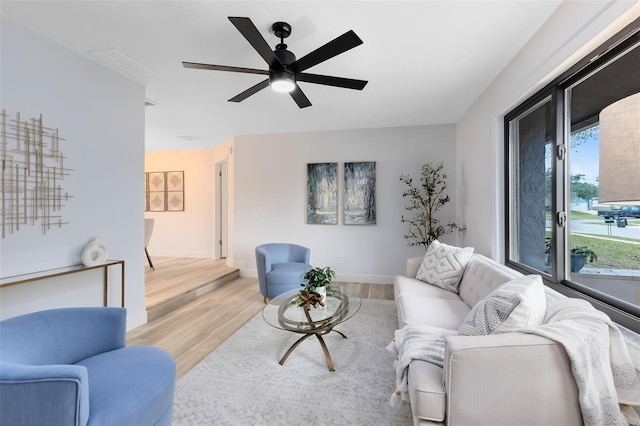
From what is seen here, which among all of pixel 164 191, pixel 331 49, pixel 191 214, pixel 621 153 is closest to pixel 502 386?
pixel 621 153

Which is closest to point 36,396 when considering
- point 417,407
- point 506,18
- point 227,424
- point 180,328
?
point 227,424

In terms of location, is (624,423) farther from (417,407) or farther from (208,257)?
(208,257)

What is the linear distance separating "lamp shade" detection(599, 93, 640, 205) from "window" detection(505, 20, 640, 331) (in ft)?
2.56

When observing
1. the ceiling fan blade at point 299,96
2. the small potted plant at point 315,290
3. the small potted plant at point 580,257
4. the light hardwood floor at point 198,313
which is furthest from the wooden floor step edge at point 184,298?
the small potted plant at point 580,257

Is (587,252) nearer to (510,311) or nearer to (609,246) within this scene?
(609,246)

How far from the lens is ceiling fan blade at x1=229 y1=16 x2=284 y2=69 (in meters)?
1.50

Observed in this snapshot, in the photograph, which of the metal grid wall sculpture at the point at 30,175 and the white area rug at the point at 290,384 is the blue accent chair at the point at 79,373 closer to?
the white area rug at the point at 290,384

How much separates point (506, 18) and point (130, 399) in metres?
3.11

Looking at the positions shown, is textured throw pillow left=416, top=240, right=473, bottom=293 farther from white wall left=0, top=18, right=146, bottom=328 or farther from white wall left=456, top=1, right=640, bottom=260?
white wall left=0, top=18, right=146, bottom=328

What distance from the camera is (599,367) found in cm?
113

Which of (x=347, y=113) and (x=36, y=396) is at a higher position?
(x=347, y=113)

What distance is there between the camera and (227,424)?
1.61m

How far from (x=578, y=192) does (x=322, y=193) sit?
3382mm

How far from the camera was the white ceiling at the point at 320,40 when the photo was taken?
1856 millimetres
